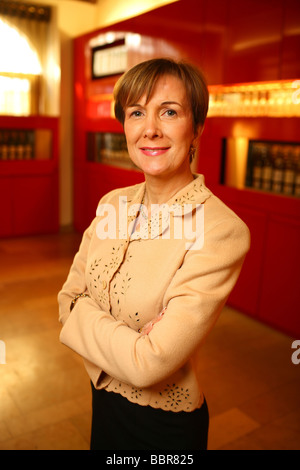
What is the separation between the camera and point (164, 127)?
111 centimetres

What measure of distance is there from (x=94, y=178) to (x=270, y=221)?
3126mm

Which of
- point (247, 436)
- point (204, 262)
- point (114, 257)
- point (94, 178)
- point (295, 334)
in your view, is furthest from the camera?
point (94, 178)

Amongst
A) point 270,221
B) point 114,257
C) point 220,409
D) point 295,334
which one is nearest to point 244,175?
point 270,221

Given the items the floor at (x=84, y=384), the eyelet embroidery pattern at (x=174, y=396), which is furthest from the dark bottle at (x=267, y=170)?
the eyelet embroidery pattern at (x=174, y=396)

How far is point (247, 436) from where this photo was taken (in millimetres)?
2254

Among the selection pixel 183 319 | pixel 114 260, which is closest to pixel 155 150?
pixel 114 260

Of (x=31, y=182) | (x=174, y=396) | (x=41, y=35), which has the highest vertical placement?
(x=41, y=35)

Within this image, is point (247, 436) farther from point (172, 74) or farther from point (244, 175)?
point (244, 175)

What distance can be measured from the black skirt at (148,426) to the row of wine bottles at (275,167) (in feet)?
9.27

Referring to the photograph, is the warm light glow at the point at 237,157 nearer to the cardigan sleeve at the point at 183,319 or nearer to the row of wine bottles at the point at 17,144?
the cardigan sleeve at the point at 183,319

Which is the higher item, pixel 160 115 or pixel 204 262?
pixel 160 115

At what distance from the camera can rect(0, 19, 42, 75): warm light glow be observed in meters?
6.07

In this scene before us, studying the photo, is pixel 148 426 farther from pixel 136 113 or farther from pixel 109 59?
pixel 109 59

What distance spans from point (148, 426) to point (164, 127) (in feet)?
2.71
